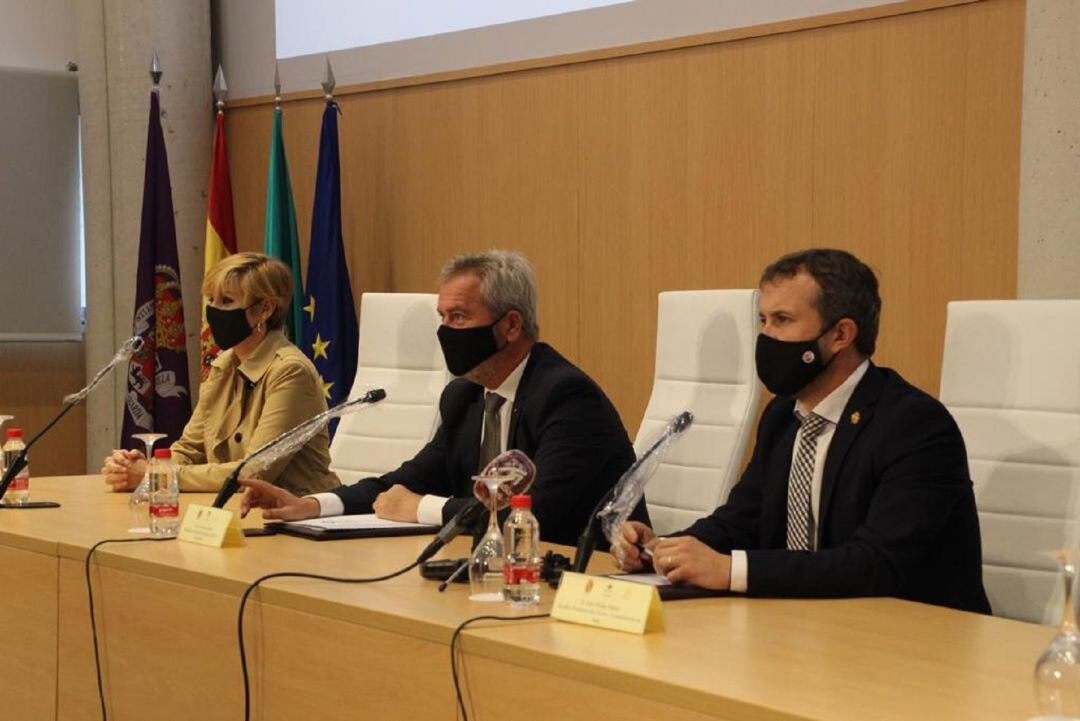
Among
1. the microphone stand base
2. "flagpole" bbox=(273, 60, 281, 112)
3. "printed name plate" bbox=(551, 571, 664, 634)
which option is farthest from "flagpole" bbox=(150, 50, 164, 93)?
"printed name plate" bbox=(551, 571, 664, 634)

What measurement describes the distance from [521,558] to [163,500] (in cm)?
108

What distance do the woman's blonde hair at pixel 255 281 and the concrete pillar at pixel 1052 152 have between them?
2036 mm

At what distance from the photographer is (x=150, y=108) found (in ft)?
21.5

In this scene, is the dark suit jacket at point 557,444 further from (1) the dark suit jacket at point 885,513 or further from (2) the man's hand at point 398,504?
(1) the dark suit jacket at point 885,513

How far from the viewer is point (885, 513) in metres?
2.47

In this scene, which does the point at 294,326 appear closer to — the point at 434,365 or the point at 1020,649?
the point at 434,365

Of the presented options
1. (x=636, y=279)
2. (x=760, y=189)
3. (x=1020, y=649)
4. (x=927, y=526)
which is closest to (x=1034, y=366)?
(x=927, y=526)

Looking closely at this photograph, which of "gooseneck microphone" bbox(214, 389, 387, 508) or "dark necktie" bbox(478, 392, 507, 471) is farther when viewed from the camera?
"dark necktie" bbox(478, 392, 507, 471)

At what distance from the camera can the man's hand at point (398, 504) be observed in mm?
3170

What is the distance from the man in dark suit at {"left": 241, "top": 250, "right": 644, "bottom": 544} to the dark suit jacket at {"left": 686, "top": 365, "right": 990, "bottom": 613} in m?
0.52

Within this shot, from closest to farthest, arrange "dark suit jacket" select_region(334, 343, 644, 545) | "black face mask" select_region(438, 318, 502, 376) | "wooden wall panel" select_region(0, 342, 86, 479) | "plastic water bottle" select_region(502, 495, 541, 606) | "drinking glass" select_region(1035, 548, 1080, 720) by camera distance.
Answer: "drinking glass" select_region(1035, 548, 1080, 720)
"plastic water bottle" select_region(502, 495, 541, 606)
"dark suit jacket" select_region(334, 343, 644, 545)
"black face mask" select_region(438, 318, 502, 376)
"wooden wall panel" select_region(0, 342, 86, 479)

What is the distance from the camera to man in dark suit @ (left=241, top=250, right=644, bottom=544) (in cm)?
315

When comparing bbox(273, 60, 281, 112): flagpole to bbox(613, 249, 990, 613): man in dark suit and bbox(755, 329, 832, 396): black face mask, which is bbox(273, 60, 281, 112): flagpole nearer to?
bbox(613, 249, 990, 613): man in dark suit

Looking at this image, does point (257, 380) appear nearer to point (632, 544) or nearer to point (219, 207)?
point (632, 544)
